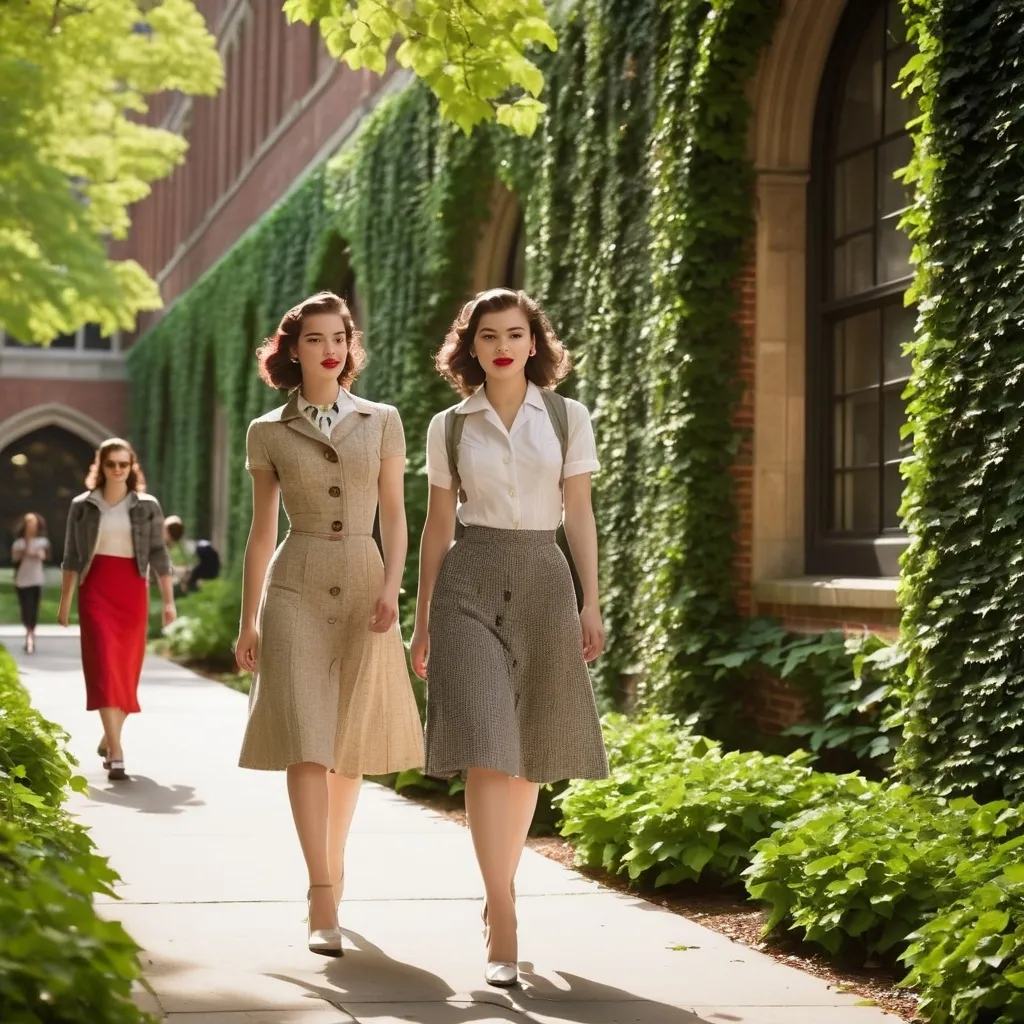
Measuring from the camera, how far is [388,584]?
5328mm

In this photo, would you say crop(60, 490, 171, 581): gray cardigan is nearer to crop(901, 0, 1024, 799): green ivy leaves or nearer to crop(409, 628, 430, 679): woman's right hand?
crop(901, 0, 1024, 799): green ivy leaves

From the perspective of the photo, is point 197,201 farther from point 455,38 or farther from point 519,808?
point 519,808

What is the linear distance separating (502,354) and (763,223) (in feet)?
15.5

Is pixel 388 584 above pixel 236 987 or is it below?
above

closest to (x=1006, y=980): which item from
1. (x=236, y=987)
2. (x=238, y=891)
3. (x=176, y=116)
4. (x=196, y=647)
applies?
(x=236, y=987)

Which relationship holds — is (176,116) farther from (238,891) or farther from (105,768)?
(238,891)

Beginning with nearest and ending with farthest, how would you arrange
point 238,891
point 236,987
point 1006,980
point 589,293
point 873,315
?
point 1006,980, point 236,987, point 238,891, point 873,315, point 589,293

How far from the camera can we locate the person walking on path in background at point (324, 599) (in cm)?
522

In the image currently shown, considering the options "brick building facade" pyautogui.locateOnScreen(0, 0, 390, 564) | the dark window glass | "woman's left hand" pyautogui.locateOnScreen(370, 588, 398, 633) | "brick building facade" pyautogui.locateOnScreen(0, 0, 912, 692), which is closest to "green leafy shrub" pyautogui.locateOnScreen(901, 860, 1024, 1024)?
"woman's left hand" pyautogui.locateOnScreen(370, 588, 398, 633)

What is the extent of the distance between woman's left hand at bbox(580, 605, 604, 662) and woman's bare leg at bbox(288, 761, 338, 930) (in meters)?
0.86

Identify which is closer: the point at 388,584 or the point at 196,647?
the point at 388,584

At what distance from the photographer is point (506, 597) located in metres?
4.98

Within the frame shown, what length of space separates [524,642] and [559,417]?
67 centimetres

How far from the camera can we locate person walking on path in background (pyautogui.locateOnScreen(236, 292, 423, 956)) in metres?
5.22
